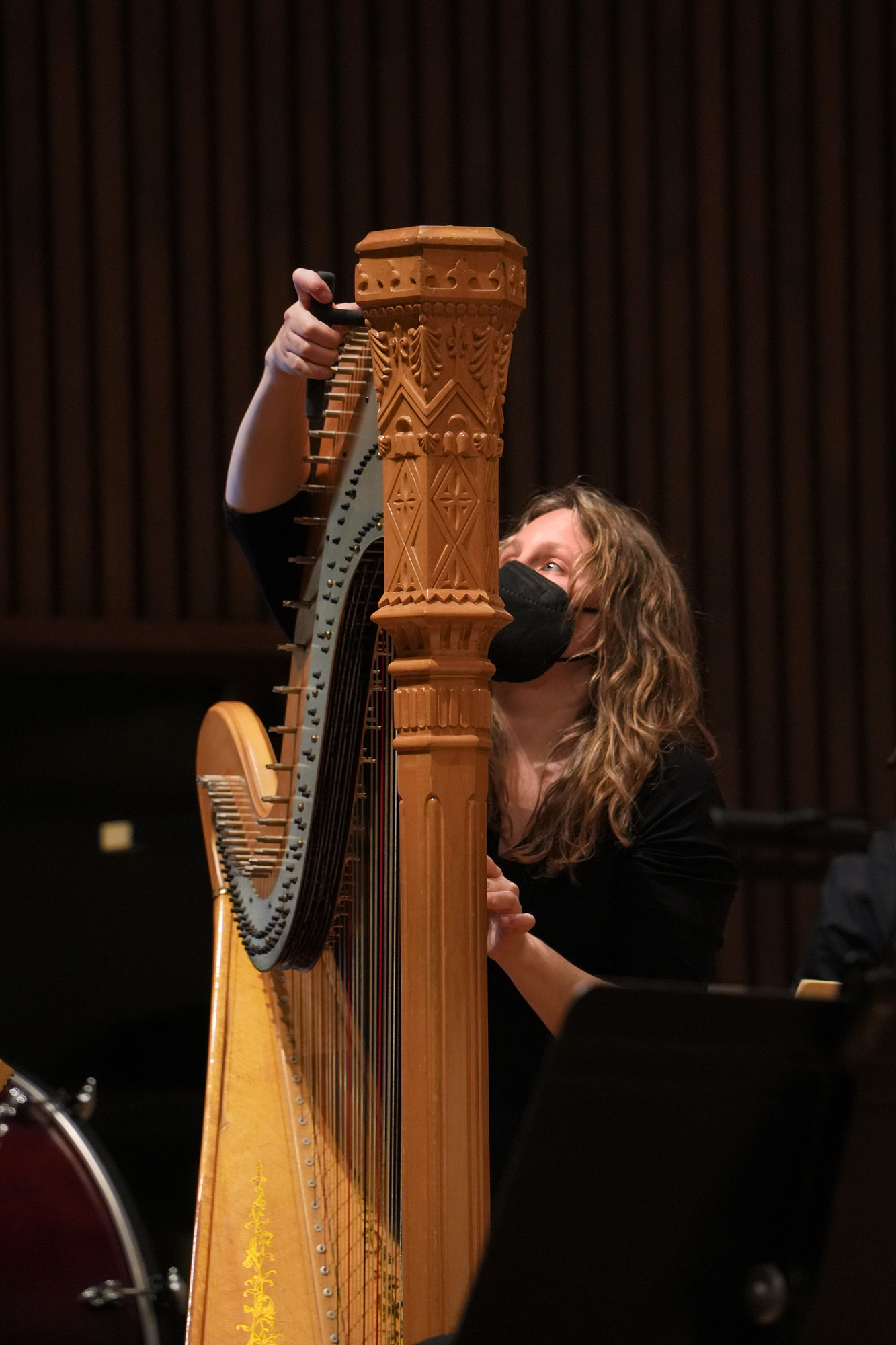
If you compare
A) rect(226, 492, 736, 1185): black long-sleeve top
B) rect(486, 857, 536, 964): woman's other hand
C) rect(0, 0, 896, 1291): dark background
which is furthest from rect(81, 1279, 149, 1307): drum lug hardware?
rect(0, 0, 896, 1291): dark background

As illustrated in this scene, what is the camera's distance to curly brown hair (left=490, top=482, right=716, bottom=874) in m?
1.83

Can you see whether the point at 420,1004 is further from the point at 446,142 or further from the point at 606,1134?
the point at 446,142

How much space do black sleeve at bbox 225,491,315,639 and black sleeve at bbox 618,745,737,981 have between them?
0.48 metres

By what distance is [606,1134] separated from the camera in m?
0.94

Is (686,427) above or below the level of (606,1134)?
above

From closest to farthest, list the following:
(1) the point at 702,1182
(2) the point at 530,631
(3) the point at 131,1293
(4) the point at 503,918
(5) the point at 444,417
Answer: (1) the point at 702,1182
(5) the point at 444,417
(4) the point at 503,918
(2) the point at 530,631
(3) the point at 131,1293

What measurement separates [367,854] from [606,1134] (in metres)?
0.61

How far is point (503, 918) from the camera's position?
4.58 feet

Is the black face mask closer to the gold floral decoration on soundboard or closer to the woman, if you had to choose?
the woman

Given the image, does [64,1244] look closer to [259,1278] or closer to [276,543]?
[259,1278]

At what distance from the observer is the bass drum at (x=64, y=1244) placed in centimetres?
211

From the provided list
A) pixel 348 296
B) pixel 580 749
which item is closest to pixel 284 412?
pixel 580 749

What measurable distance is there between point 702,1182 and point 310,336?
82cm

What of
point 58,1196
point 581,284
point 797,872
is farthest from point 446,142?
point 797,872
